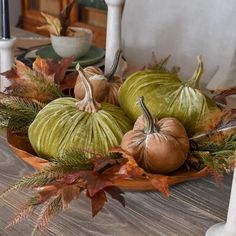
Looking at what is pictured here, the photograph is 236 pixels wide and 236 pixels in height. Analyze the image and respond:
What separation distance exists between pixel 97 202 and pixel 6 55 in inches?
20.3

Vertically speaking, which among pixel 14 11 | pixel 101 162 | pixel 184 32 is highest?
pixel 101 162

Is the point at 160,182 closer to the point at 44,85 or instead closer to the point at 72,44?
the point at 44,85

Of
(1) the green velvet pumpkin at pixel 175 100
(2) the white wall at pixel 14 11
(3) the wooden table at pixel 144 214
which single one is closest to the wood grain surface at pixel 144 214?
(3) the wooden table at pixel 144 214

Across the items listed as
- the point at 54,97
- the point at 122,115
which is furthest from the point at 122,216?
the point at 54,97

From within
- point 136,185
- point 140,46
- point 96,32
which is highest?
point 136,185

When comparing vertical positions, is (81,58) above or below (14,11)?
above

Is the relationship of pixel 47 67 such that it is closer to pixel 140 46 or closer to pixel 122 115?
pixel 122 115

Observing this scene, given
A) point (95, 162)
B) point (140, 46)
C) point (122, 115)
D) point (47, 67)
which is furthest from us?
point (140, 46)

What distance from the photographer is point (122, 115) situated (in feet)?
2.38

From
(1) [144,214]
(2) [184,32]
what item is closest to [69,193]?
(1) [144,214]

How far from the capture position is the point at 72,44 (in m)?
1.21

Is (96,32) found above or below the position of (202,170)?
below

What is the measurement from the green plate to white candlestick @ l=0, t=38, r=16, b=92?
9.3 inches

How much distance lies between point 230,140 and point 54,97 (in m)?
0.32
